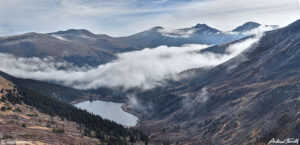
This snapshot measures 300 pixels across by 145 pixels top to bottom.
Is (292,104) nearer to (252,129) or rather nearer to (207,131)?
(252,129)

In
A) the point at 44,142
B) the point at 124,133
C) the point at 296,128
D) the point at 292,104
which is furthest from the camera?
the point at 124,133

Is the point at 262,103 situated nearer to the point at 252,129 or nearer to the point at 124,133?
the point at 252,129

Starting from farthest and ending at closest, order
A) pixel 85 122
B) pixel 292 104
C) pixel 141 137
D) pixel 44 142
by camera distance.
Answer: pixel 141 137 < pixel 85 122 < pixel 292 104 < pixel 44 142

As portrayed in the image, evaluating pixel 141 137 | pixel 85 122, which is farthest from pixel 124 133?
pixel 85 122

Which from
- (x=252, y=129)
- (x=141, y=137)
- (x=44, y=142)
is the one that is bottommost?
(x=141, y=137)

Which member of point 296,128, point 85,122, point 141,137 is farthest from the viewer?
point 141,137

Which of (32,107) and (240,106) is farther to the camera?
(240,106)

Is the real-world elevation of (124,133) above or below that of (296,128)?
below

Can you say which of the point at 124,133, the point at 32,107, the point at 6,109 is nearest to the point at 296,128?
the point at 124,133

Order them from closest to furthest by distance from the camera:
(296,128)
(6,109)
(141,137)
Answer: (296,128) < (6,109) < (141,137)
